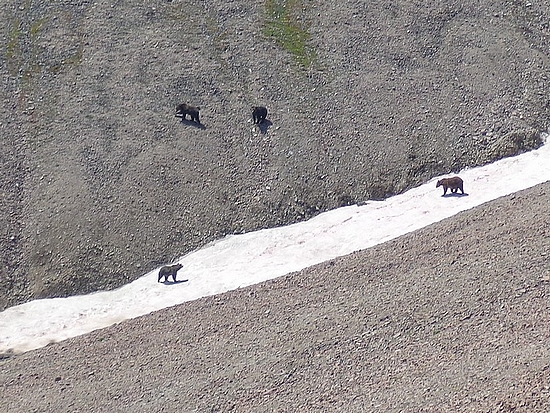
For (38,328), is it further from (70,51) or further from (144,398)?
(70,51)

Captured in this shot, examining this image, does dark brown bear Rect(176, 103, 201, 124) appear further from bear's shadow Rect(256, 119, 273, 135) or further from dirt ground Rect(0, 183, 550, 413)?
dirt ground Rect(0, 183, 550, 413)

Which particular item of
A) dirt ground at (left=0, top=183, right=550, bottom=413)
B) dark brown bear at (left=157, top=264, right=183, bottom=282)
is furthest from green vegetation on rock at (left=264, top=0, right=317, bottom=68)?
dirt ground at (left=0, top=183, right=550, bottom=413)

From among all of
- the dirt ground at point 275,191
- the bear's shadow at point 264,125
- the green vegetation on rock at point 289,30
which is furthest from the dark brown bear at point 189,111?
the green vegetation on rock at point 289,30

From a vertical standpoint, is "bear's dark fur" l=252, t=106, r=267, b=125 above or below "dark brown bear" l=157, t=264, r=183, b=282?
above

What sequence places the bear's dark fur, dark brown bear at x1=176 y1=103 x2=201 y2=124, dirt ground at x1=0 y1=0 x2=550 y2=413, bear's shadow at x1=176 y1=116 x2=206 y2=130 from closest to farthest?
dirt ground at x1=0 y1=0 x2=550 y2=413 → dark brown bear at x1=176 y1=103 x2=201 y2=124 → bear's shadow at x1=176 y1=116 x2=206 y2=130 → the bear's dark fur

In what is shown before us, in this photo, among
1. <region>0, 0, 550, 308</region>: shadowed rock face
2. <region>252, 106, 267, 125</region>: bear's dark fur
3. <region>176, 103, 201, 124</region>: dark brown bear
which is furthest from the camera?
<region>252, 106, 267, 125</region>: bear's dark fur

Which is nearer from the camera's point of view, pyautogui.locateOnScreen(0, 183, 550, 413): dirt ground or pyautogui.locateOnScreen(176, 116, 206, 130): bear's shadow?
pyautogui.locateOnScreen(0, 183, 550, 413): dirt ground
